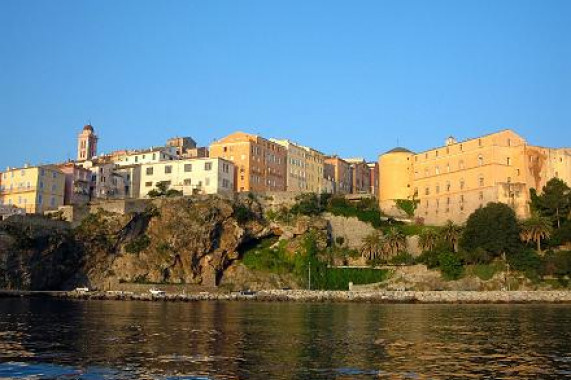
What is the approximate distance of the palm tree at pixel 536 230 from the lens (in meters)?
72.4

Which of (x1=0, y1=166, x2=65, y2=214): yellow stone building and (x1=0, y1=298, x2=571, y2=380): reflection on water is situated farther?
(x1=0, y1=166, x2=65, y2=214): yellow stone building

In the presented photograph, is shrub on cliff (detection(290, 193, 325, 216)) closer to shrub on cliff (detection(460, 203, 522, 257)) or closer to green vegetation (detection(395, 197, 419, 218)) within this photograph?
green vegetation (detection(395, 197, 419, 218))

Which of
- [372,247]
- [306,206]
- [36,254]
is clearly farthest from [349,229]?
[36,254]

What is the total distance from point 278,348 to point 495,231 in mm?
53154

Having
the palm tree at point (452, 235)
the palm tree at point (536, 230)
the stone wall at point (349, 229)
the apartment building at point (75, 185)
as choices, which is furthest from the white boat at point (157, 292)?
the palm tree at point (536, 230)

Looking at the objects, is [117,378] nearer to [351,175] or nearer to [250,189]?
[250,189]

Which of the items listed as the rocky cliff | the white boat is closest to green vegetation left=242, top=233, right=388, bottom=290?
the rocky cliff

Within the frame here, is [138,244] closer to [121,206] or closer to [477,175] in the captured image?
[121,206]

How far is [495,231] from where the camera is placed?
72312mm

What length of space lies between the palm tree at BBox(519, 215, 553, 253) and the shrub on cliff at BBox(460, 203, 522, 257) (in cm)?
81

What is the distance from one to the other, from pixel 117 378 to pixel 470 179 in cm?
7138

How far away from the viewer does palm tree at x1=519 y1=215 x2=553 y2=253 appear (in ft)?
238

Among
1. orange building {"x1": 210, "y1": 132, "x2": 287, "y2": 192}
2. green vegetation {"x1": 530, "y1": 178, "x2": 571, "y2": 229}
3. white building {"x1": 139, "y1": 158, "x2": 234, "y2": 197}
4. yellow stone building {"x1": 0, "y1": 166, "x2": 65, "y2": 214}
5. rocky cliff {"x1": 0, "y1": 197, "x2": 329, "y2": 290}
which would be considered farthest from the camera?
orange building {"x1": 210, "y1": 132, "x2": 287, "y2": 192}

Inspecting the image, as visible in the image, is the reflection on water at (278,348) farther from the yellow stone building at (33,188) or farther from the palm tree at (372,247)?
the yellow stone building at (33,188)
